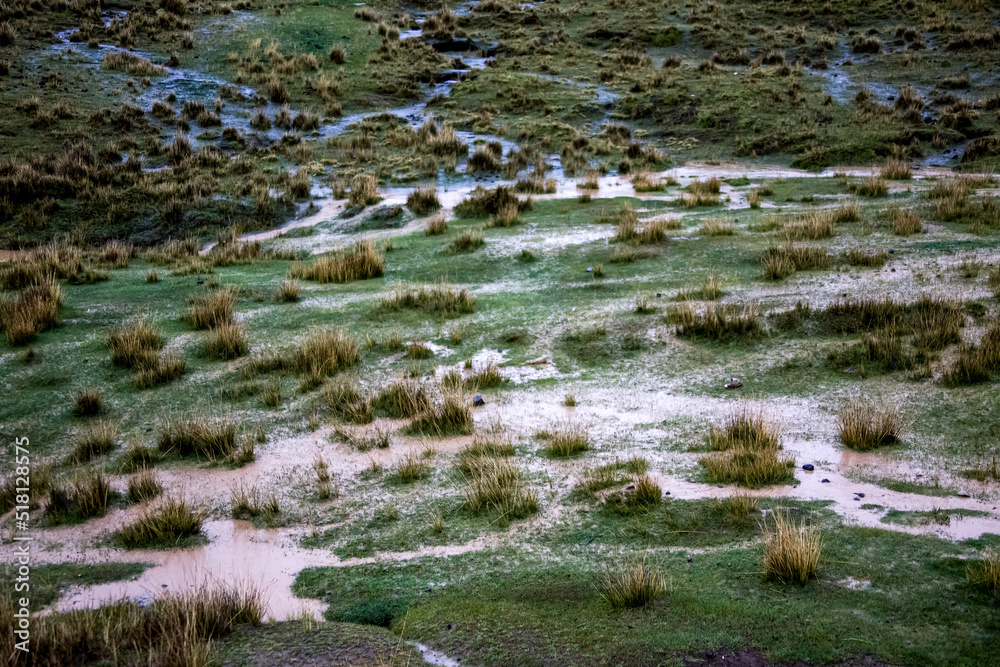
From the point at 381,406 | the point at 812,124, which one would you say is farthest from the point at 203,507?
the point at 812,124

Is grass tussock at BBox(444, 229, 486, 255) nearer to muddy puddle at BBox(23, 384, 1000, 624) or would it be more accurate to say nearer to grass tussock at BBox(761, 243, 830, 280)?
grass tussock at BBox(761, 243, 830, 280)

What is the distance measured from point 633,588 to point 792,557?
3.41ft

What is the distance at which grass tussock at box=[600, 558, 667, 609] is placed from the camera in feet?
15.3

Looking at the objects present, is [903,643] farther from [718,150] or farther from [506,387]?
[718,150]

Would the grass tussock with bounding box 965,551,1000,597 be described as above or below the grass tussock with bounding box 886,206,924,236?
below

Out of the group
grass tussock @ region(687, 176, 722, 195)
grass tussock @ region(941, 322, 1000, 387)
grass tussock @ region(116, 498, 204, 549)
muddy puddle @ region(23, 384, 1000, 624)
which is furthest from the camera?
grass tussock @ region(687, 176, 722, 195)

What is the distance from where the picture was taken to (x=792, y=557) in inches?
187

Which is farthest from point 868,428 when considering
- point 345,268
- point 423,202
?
point 423,202

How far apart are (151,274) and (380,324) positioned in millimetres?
5027

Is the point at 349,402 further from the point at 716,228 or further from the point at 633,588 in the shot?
the point at 716,228

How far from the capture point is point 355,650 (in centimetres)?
432

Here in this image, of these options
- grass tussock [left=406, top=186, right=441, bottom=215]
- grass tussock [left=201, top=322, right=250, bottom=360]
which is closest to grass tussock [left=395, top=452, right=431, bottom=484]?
grass tussock [left=201, top=322, right=250, bottom=360]

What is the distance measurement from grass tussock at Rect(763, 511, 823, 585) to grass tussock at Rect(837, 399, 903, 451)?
202cm

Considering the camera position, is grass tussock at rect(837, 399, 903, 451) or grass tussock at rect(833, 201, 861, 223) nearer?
grass tussock at rect(837, 399, 903, 451)
